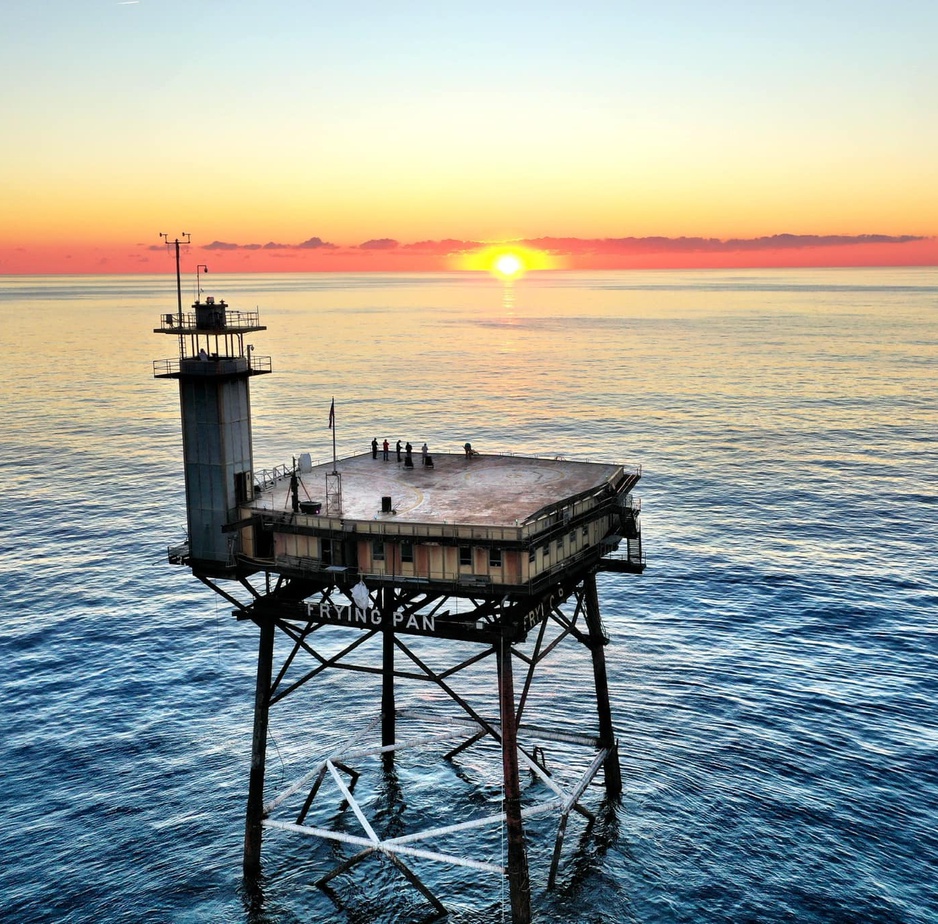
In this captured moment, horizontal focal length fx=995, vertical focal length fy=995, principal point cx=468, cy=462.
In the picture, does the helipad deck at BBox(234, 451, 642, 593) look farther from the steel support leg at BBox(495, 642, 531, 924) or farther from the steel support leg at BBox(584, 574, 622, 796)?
the steel support leg at BBox(584, 574, 622, 796)

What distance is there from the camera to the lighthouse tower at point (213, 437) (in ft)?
150

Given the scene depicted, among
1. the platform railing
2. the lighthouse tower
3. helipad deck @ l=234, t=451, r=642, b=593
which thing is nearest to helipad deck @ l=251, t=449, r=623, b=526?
helipad deck @ l=234, t=451, r=642, b=593

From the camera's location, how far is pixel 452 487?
5047 cm

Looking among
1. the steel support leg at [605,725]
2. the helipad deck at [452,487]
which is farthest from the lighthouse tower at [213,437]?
the steel support leg at [605,725]

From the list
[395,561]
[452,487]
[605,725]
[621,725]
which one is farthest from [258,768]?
[621,725]

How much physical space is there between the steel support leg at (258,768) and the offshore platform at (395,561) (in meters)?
0.09

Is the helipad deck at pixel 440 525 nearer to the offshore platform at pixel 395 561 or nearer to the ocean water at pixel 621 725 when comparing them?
the offshore platform at pixel 395 561

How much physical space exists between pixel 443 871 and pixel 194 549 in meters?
19.0

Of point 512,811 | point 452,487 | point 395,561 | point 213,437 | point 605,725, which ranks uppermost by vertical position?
point 213,437

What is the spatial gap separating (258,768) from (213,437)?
15280mm

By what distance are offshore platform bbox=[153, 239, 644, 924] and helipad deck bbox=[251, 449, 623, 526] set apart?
15 cm

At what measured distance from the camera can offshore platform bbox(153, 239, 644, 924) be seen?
4134cm

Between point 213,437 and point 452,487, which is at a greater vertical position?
point 213,437

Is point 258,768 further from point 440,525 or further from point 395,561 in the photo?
point 440,525
